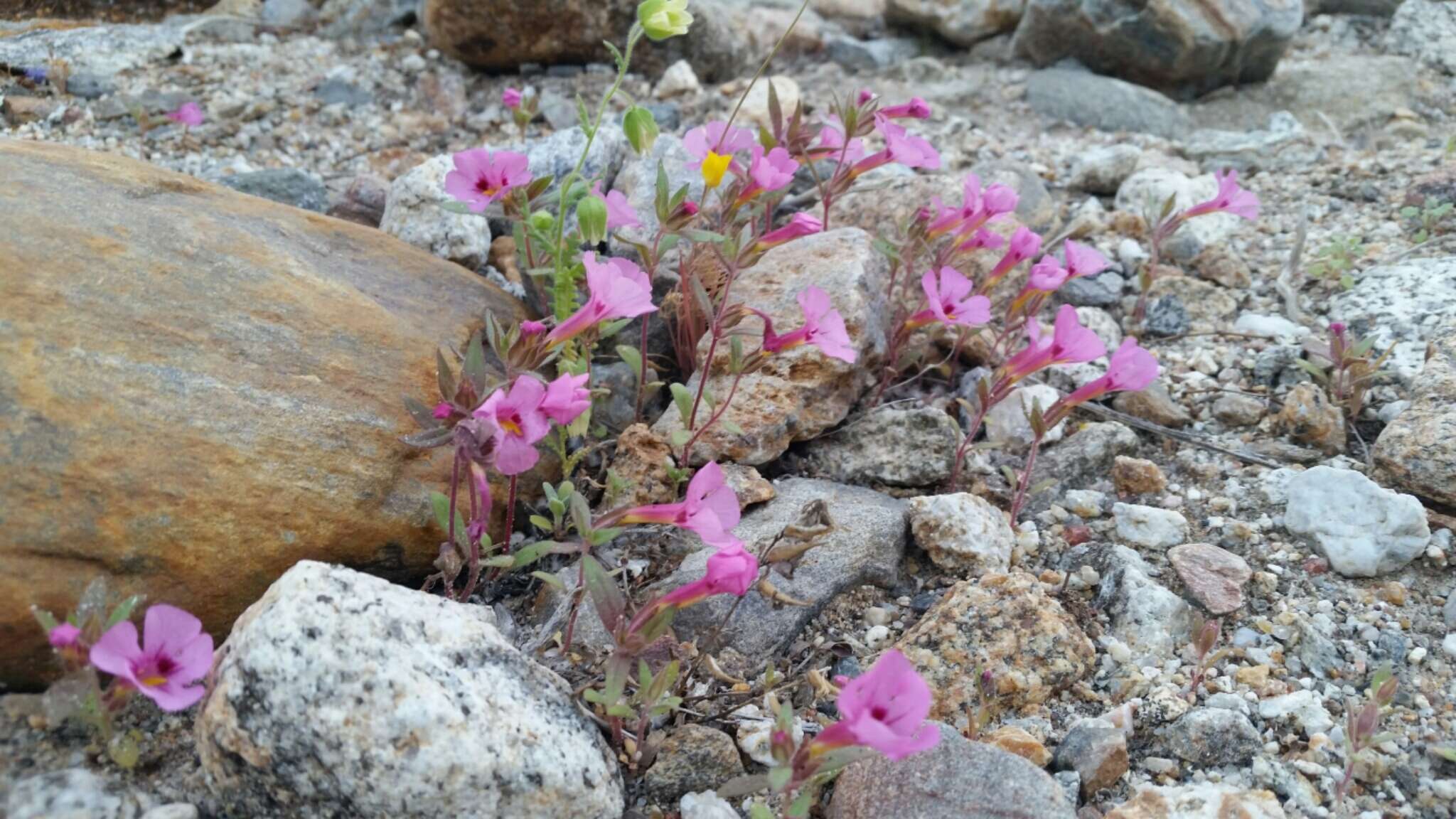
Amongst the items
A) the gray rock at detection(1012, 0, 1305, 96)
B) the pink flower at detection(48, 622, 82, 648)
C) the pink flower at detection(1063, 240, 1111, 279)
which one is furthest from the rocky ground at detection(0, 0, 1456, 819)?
the gray rock at detection(1012, 0, 1305, 96)

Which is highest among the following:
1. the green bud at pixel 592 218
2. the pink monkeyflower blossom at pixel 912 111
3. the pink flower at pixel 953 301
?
the pink monkeyflower blossom at pixel 912 111

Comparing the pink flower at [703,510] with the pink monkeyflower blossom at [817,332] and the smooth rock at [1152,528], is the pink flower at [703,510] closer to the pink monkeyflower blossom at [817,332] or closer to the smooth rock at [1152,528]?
the pink monkeyflower blossom at [817,332]

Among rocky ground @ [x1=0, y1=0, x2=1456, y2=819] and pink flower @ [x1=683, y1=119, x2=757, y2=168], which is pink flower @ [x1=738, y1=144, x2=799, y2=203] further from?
rocky ground @ [x1=0, y1=0, x2=1456, y2=819]

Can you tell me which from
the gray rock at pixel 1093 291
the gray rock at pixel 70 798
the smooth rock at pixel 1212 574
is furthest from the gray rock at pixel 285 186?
the smooth rock at pixel 1212 574

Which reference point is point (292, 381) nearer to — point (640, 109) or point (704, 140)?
point (640, 109)

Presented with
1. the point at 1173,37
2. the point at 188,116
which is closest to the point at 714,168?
the point at 188,116

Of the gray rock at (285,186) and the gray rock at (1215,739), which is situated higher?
the gray rock at (285,186)
